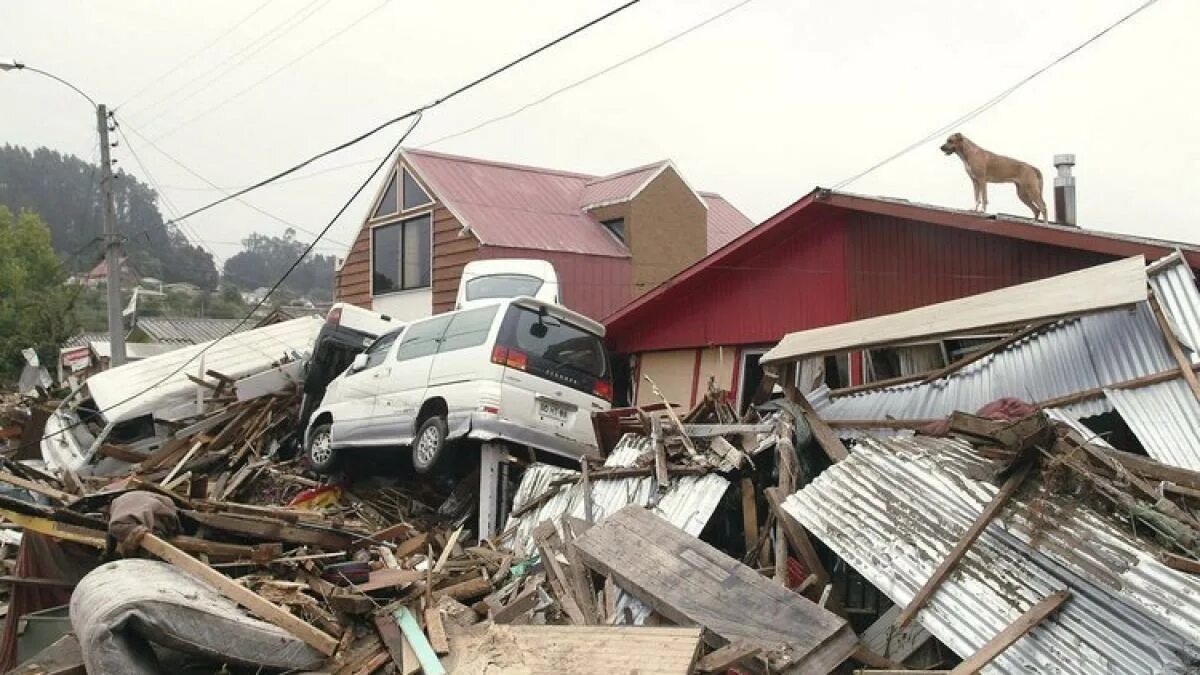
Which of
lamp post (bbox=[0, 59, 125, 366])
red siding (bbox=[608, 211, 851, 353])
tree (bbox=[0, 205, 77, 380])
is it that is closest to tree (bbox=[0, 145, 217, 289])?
tree (bbox=[0, 205, 77, 380])

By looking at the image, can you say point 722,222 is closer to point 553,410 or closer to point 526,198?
point 526,198

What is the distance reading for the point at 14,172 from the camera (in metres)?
89.3

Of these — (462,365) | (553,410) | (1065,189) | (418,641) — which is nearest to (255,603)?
(418,641)

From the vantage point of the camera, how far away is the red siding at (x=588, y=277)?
19156 mm

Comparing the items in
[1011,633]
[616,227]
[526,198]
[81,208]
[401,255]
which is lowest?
[1011,633]

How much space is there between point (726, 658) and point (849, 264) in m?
7.06

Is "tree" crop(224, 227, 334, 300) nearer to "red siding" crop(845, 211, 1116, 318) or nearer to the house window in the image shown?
the house window

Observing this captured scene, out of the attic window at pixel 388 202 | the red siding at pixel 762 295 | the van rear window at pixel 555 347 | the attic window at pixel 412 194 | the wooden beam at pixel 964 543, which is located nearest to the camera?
the wooden beam at pixel 964 543

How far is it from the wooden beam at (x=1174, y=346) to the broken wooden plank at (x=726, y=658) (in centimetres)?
336

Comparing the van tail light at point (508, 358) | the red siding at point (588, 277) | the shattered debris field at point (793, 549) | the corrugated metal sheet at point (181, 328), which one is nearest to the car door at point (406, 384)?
the van tail light at point (508, 358)

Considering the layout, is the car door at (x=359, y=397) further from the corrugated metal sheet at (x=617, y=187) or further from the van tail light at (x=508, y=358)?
the corrugated metal sheet at (x=617, y=187)

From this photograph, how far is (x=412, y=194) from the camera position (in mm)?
20922

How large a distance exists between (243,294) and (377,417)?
68.0m

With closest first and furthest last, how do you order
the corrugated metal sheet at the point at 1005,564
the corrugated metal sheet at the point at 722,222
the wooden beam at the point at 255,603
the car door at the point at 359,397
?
the corrugated metal sheet at the point at 1005,564
the wooden beam at the point at 255,603
the car door at the point at 359,397
the corrugated metal sheet at the point at 722,222
